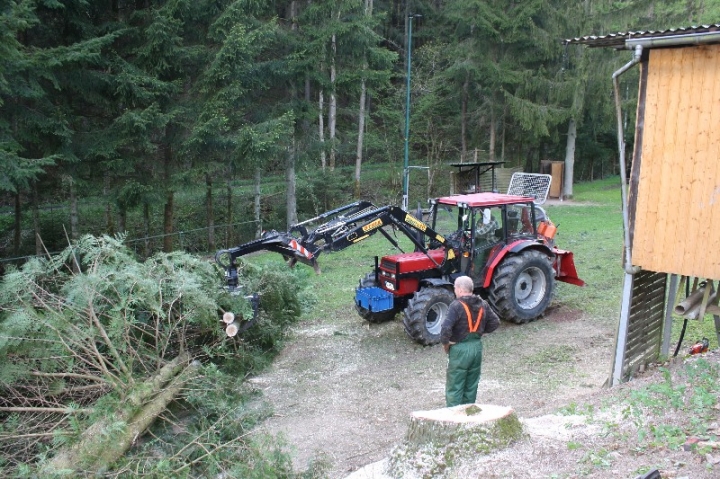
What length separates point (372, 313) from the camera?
10062 mm

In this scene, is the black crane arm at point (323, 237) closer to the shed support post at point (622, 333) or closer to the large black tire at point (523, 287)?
the large black tire at point (523, 287)

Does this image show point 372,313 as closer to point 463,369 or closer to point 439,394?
point 439,394

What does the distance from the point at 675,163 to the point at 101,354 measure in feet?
20.8

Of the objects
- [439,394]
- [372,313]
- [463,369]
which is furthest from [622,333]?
[372,313]

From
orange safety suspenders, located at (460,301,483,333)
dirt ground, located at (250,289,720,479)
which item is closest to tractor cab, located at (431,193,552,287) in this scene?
dirt ground, located at (250,289,720,479)

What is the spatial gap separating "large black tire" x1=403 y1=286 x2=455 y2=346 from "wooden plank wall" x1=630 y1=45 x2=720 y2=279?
3.08 metres

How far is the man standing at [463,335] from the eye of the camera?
608 centimetres

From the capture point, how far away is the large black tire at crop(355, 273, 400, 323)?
9.98 metres

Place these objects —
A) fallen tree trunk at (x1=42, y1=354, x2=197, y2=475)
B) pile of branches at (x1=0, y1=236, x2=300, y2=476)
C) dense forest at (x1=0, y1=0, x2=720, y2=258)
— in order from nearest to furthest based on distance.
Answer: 1. fallen tree trunk at (x1=42, y1=354, x2=197, y2=475)
2. pile of branches at (x1=0, y1=236, x2=300, y2=476)
3. dense forest at (x1=0, y1=0, x2=720, y2=258)

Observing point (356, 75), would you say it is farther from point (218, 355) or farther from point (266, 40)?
point (218, 355)

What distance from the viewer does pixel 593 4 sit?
84.4 ft

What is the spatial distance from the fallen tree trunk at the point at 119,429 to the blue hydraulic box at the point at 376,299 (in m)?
3.32

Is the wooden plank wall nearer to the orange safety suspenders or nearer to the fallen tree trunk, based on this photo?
the orange safety suspenders

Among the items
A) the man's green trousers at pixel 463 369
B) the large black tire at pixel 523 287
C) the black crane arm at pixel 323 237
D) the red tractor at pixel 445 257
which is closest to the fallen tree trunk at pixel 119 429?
the black crane arm at pixel 323 237
